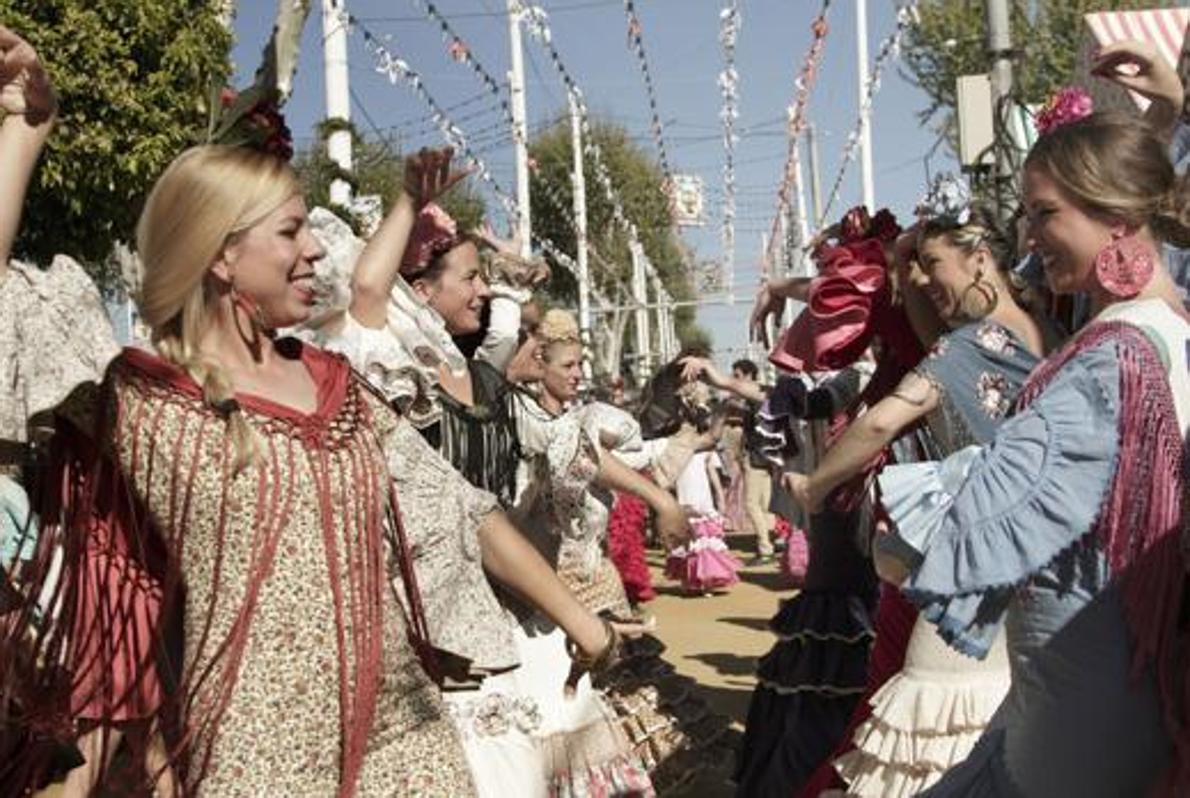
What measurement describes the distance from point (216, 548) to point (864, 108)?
18.4m

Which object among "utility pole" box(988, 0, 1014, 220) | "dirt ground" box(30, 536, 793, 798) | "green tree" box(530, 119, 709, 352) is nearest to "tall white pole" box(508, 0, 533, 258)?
"dirt ground" box(30, 536, 793, 798)

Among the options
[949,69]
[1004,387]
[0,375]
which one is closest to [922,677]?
[1004,387]

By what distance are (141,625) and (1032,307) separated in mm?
2397

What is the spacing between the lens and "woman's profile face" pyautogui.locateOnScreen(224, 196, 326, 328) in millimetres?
2465

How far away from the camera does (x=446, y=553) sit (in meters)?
2.71

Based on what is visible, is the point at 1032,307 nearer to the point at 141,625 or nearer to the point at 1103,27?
the point at 141,625

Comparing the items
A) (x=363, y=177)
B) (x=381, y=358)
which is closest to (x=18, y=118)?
(x=381, y=358)

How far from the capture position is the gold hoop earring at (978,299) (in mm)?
3668

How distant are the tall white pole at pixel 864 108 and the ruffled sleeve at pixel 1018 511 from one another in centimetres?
1788

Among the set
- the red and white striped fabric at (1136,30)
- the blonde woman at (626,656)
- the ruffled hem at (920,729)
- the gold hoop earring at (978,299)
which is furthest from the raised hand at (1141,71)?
the red and white striped fabric at (1136,30)

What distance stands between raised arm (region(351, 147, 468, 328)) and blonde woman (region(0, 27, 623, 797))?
2.11ft

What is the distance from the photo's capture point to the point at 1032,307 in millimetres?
3799

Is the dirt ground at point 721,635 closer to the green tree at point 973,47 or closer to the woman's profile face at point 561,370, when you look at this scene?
the woman's profile face at point 561,370

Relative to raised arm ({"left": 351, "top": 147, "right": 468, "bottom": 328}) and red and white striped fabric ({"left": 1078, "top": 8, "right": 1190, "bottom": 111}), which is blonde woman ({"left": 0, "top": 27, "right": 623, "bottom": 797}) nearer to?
raised arm ({"left": 351, "top": 147, "right": 468, "bottom": 328})
